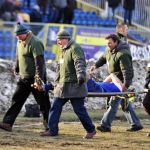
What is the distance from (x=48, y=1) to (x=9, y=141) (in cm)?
1514

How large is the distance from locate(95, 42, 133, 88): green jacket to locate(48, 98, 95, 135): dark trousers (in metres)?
1.06

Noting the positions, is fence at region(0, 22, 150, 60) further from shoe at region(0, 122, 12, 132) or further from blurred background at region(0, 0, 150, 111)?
shoe at region(0, 122, 12, 132)

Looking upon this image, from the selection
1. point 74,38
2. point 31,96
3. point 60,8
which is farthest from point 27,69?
point 60,8

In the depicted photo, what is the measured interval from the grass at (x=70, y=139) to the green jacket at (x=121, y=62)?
1.00 meters

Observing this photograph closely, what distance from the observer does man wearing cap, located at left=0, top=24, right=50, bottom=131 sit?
39.0 feet

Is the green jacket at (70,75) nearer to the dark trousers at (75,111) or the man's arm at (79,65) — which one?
the man's arm at (79,65)

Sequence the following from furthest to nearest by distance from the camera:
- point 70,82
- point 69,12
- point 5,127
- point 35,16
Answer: point 69,12, point 35,16, point 5,127, point 70,82

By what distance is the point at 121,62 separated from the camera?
12234 mm

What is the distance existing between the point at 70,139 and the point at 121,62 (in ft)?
5.65

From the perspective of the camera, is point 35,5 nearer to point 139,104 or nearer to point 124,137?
point 139,104

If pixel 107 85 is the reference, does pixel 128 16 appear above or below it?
above

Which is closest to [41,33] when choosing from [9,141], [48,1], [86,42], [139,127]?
[86,42]

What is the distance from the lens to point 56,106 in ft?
38.1

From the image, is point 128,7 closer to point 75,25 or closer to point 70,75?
point 75,25
